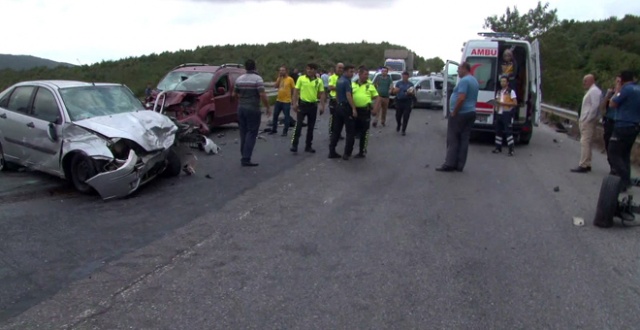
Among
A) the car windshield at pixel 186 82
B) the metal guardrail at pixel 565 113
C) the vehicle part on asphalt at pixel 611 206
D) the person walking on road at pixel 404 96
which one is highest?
the car windshield at pixel 186 82

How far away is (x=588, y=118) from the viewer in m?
10.5

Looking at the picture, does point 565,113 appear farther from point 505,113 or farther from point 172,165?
point 172,165

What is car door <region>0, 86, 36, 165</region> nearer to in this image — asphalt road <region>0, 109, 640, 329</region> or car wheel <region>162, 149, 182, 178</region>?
asphalt road <region>0, 109, 640, 329</region>

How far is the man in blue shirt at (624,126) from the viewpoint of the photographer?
827cm

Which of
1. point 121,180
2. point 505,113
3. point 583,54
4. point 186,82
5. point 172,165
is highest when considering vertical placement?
point 583,54

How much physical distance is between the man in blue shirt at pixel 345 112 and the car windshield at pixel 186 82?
4780mm

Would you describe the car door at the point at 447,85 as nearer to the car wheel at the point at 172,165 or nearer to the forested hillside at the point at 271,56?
the car wheel at the point at 172,165

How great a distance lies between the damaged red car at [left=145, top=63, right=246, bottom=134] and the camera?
1385cm

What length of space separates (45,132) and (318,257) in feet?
16.9

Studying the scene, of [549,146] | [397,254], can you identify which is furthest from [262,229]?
[549,146]

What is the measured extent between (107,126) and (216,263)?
382 cm

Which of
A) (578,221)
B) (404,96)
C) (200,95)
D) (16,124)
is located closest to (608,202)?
(578,221)

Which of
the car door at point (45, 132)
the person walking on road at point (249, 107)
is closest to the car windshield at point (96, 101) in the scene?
the car door at point (45, 132)

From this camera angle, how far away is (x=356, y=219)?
6.77m
